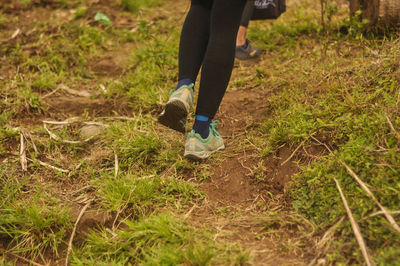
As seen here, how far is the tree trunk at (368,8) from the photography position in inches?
121

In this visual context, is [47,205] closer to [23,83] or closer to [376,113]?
[23,83]

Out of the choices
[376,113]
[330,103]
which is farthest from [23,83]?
[376,113]

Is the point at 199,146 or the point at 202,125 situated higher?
the point at 202,125

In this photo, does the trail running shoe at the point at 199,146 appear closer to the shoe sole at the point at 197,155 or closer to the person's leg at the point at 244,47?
the shoe sole at the point at 197,155

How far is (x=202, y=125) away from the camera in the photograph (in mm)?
2105

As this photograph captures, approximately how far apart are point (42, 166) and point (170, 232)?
3.74 ft

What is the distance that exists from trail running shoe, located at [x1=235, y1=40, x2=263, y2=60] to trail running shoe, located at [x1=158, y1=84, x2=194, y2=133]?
154 cm

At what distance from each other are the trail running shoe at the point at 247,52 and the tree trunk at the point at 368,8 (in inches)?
35.8

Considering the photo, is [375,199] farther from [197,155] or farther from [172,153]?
[172,153]

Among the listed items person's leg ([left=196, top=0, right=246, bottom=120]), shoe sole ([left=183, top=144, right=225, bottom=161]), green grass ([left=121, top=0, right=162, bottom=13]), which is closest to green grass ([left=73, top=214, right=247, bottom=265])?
shoe sole ([left=183, top=144, right=225, bottom=161])

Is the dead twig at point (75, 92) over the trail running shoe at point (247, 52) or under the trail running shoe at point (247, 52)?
under

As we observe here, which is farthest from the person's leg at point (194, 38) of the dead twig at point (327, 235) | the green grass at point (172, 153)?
the dead twig at point (327, 235)

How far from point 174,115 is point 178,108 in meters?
0.06

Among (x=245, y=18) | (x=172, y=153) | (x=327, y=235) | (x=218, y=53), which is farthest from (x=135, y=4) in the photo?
(x=327, y=235)
